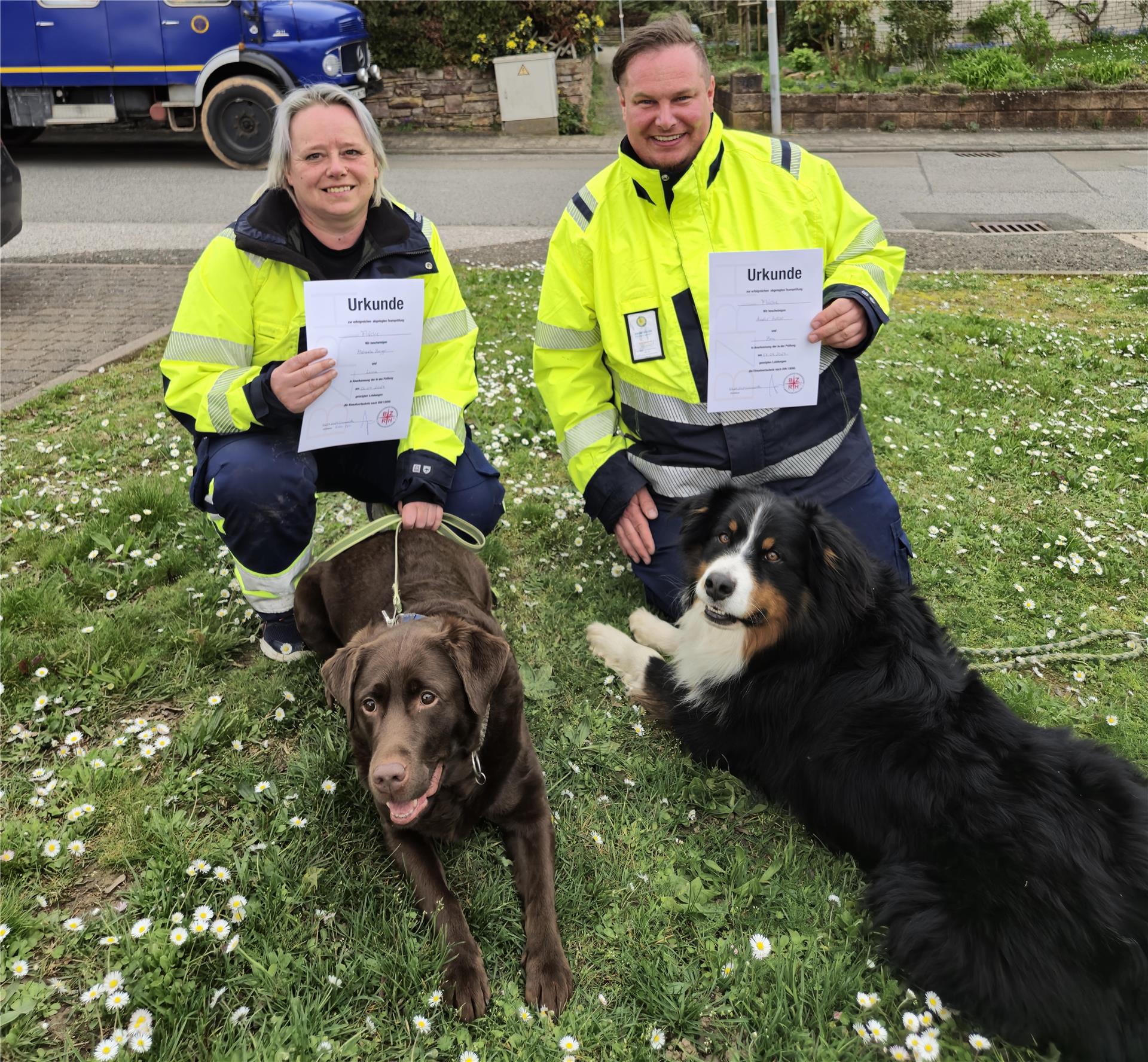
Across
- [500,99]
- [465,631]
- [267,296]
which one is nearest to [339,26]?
[500,99]

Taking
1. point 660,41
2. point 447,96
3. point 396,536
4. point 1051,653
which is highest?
point 447,96

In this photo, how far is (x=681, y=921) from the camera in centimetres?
234

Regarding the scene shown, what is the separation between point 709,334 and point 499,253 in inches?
220

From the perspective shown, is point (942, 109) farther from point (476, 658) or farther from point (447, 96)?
point (476, 658)

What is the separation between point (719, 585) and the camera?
2598 mm

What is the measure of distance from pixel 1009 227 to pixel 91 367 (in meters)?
9.04

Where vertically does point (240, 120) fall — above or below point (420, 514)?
above

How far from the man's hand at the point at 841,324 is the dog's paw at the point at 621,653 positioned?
1367mm

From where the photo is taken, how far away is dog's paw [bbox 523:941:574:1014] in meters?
2.10

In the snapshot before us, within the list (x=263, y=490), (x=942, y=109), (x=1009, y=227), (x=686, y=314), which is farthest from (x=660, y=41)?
(x=942, y=109)

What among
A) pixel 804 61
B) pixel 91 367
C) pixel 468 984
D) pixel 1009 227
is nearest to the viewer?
pixel 468 984

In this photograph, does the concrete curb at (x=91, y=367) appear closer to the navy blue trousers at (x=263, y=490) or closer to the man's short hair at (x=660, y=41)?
the navy blue trousers at (x=263, y=490)

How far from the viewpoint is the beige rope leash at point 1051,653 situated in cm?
331

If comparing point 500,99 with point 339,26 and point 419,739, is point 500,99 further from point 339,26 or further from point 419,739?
point 419,739
